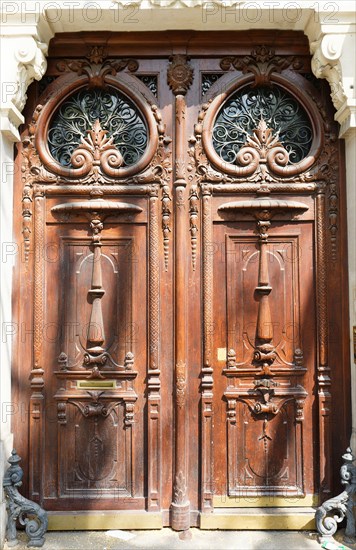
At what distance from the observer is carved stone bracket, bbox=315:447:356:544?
11.8 ft

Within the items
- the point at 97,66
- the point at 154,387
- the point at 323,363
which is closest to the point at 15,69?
the point at 97,66

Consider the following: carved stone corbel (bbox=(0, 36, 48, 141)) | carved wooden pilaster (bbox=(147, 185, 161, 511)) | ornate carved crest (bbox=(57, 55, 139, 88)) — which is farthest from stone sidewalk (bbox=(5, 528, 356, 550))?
ornate carved crest (bbox=(57, 55, 139, 88))

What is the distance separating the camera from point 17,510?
A: 3.61 metres

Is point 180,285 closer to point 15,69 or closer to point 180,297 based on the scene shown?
point 180,297

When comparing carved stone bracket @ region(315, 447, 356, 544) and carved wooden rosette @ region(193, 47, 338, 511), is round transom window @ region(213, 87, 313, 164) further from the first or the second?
carved stone bracket @ region(315, 447, 356, 544)

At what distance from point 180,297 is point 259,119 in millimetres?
1735

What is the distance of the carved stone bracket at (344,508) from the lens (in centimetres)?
361

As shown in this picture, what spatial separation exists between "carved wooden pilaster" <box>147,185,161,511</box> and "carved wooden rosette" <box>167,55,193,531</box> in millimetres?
155

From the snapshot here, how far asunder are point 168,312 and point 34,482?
72.7 inches

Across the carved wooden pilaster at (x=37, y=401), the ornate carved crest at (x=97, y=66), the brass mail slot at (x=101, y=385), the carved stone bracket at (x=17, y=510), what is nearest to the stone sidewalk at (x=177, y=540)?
the carved stone bracket at (x=17, y=510)

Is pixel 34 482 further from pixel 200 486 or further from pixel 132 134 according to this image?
pixel 132 134

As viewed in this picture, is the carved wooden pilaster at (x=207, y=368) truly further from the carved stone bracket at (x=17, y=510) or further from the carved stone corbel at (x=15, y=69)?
the carved stone corbel at (x=15, y=69)

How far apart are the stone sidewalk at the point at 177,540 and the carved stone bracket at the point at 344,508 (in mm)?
94

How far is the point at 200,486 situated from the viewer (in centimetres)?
388
